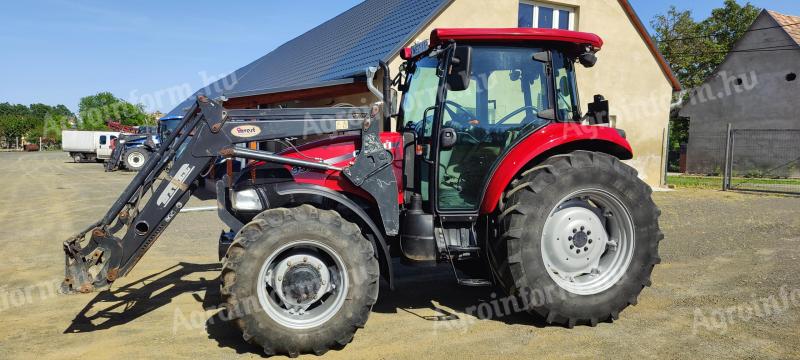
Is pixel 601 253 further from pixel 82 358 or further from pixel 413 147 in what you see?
pixel 82 358

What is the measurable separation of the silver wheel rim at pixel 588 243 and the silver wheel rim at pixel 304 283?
1637 mm

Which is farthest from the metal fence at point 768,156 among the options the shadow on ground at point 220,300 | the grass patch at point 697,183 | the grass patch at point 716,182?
the shadow on ground at point 220,300

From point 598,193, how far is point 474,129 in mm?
1091

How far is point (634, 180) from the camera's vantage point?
4.27m

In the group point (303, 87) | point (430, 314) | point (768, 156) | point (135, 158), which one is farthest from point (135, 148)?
point (768, 156)

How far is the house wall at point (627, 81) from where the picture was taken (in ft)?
46.0

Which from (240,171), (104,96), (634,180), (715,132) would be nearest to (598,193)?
(634,180)

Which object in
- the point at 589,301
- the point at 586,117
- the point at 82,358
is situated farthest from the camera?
the point at 586,117

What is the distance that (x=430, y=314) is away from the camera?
4531mm

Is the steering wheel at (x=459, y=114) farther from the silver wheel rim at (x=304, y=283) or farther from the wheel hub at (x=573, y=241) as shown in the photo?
the silver wheel rim at (x=304, y=283)

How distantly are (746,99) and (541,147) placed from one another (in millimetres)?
24330

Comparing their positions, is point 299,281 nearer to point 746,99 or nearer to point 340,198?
point 340,198

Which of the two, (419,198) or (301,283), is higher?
(419,198)

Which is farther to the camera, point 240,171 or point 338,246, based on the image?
point 240,171
